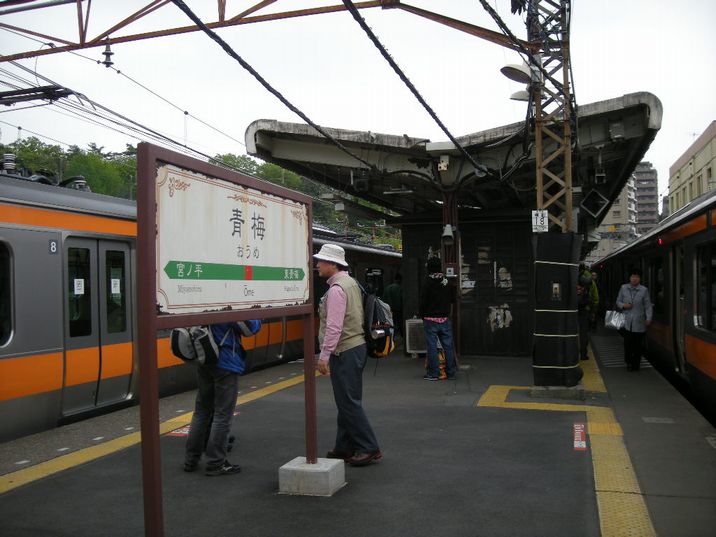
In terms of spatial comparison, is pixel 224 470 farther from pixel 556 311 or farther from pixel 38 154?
pixel 38 154

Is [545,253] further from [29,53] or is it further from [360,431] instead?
[29,53]

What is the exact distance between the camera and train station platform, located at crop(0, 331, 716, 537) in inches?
166

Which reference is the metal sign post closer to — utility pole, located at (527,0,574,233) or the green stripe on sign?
the green stripe on sign

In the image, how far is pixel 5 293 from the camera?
20.7ft

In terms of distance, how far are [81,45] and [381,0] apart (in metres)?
3.46

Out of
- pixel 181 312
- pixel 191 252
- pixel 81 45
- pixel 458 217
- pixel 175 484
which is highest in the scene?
pixel 81 45

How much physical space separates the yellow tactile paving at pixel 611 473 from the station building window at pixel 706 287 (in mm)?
1453

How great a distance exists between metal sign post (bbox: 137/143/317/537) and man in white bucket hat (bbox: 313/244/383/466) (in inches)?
11.8

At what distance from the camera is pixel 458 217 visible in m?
12.9

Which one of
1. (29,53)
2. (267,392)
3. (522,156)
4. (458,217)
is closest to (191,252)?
(267,392)

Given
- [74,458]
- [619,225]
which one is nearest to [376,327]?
[74,458]

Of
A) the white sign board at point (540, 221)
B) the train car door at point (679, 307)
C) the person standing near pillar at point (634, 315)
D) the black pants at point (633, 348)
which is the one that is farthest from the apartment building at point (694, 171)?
the white sign board at point (540, 221)

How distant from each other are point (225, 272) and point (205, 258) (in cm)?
23

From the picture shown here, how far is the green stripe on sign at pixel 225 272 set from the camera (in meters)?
3.41
